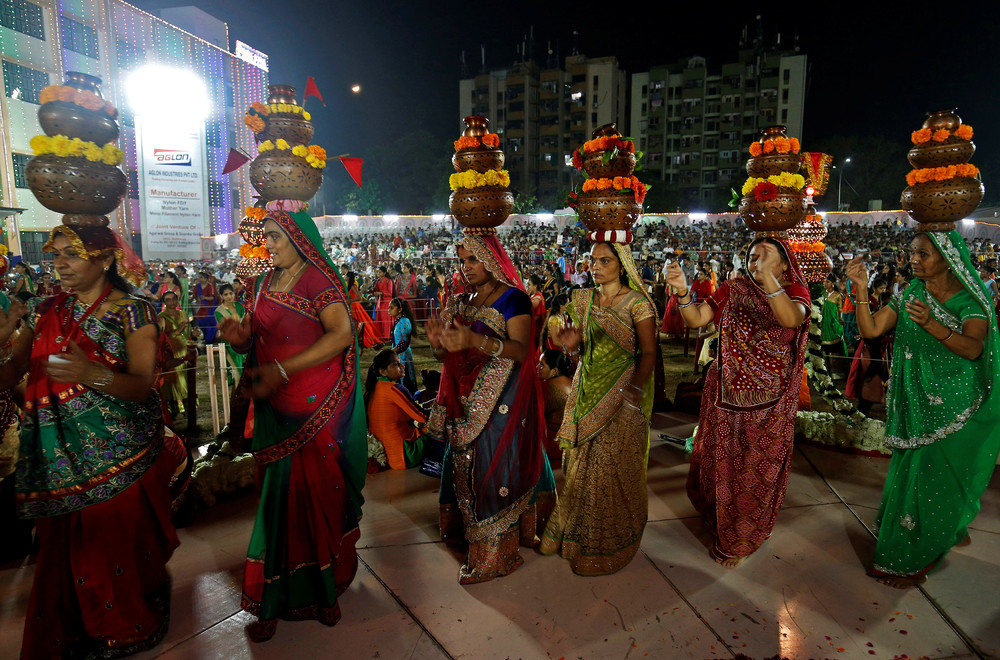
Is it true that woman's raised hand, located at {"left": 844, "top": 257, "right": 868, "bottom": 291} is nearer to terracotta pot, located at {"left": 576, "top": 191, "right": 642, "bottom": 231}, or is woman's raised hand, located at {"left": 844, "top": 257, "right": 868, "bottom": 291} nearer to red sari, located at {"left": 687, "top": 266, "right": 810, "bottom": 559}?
red sari, located at {"left": 687, "top": 266, "right": 810, "bottom": 559}

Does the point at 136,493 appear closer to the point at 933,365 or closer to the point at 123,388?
the point at 123,388

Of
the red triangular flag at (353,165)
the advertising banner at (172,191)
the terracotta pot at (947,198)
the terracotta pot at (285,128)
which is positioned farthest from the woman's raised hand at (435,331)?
the advertising banner at (172,191)

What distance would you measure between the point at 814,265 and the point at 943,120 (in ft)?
7.78

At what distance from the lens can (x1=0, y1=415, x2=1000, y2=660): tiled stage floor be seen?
280 centimetres

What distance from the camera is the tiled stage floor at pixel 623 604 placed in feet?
9.18

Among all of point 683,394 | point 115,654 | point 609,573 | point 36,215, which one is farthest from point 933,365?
point 36,215

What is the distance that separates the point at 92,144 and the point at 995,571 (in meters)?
5.39

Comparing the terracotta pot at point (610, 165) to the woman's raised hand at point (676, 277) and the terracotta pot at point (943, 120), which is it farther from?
the terracotta pot at point (943, 120)

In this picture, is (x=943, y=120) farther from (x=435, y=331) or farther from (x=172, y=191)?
(x=172, y=191)

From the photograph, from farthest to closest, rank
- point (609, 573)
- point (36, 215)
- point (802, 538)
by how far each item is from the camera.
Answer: point (36, 215) < point (802, 538) < point (609, 573)

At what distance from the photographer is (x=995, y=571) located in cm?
345

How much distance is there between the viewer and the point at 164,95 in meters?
25.0

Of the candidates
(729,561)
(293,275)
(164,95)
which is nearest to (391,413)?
(293,275)

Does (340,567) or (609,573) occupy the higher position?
(340,567)
